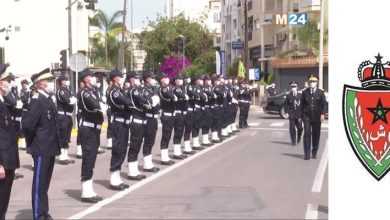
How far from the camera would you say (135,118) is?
11438 millimetres

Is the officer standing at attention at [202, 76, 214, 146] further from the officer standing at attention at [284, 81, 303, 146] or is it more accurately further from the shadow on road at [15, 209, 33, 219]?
the shadow on road at [15, 209, 33, 219]

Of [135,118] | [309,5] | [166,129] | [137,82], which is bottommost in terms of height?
[166,129]

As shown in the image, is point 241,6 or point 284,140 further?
point 241,6

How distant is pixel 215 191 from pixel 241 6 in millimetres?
58754

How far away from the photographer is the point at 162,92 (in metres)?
14.4

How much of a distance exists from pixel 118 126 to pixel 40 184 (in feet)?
10.2

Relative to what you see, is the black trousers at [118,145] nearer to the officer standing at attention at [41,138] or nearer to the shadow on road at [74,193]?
the shadow on road at [74,193]

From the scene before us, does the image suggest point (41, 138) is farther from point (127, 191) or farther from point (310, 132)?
point (310, 132)

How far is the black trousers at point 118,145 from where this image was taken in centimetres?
1063

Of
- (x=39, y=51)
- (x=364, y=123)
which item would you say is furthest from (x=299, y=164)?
(x=39, y=51)

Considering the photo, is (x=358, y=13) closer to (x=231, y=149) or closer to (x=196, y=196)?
(x=196, y=196)

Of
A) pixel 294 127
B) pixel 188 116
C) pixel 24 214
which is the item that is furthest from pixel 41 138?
pixel 294 127

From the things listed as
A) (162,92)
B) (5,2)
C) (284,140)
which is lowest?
(284,140)

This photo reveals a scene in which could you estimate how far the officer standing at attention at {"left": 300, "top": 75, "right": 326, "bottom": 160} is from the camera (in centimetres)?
1500
